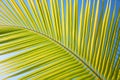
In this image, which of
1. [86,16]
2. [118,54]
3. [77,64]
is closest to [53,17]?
[86,16]

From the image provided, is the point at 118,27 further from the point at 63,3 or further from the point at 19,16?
the point at 19,16

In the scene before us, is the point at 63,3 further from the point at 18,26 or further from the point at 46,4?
the point at 18,26

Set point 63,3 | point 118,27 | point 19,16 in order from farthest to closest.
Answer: point 19,16
point 63,3
point 118,27

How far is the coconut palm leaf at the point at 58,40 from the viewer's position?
1.30 meters

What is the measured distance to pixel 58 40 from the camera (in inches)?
58.1

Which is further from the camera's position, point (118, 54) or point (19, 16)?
point (19, 16)

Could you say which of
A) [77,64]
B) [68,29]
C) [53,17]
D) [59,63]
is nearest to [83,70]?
[77,64]

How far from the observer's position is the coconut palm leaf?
1.30 m

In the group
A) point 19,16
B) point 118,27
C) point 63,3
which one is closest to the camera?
point 118,27

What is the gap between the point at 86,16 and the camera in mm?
1309

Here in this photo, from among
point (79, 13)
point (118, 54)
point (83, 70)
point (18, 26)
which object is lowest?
point (83, 70)

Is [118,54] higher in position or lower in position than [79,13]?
lower

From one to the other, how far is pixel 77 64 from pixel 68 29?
0.23m

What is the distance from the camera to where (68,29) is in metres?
1.39
